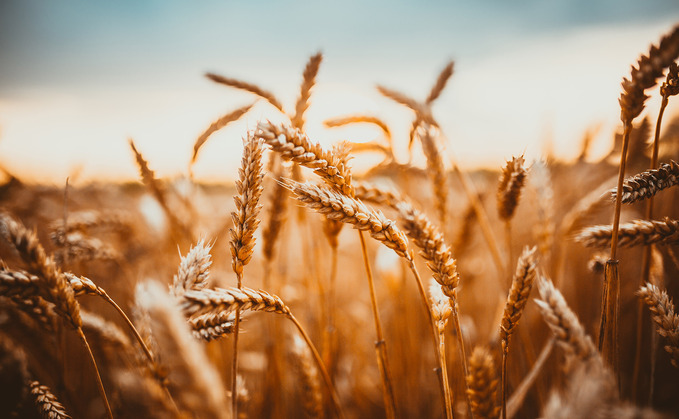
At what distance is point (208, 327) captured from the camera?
0.79 m

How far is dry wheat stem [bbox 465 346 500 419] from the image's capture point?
78 cm

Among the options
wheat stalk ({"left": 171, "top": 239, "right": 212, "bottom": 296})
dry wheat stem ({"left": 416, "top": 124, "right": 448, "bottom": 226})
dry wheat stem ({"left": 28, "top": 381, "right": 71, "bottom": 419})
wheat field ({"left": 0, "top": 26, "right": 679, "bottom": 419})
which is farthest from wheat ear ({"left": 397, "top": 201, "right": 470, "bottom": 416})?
dry wheat stem ({"left": 28, "top": 381, "right": 71, "bottom": 419})

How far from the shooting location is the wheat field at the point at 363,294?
0.69 metres

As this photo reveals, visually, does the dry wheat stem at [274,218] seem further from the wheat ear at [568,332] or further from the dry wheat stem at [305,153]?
the wheat ear at [568,332]

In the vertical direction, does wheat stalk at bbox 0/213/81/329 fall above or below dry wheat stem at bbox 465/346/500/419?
above

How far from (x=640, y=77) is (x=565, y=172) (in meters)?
2.28

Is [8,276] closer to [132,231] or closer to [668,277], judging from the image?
[132,231]

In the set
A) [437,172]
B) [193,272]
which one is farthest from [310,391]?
[437,172]

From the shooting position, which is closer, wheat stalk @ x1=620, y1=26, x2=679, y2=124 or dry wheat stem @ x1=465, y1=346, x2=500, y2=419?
wheat stalk @ x1=620, y1=26, x2=679, y2=124

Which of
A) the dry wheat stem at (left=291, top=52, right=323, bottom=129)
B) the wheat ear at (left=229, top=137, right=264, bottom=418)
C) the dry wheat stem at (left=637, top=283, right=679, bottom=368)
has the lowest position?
Answer: the dry wheat stem at (left=637, top=283, right=679, bottom=368)

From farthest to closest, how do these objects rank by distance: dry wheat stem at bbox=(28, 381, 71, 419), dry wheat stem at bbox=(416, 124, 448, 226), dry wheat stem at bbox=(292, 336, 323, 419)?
dry wheat stem at bbox=(416, 124, 448, 226)
dry wheat stem at bbox=(292, 336, 323, 419)
dry wheat stem at bbox=(28, 381, 71, 419)

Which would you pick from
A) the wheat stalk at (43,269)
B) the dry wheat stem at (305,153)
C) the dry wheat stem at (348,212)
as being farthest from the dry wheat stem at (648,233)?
the wheat stalk at (43,269)

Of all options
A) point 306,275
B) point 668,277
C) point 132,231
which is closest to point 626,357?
point 668,277

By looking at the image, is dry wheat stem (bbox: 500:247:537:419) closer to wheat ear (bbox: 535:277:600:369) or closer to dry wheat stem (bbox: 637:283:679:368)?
wheat ear (bbox: 535:277:600:369)
